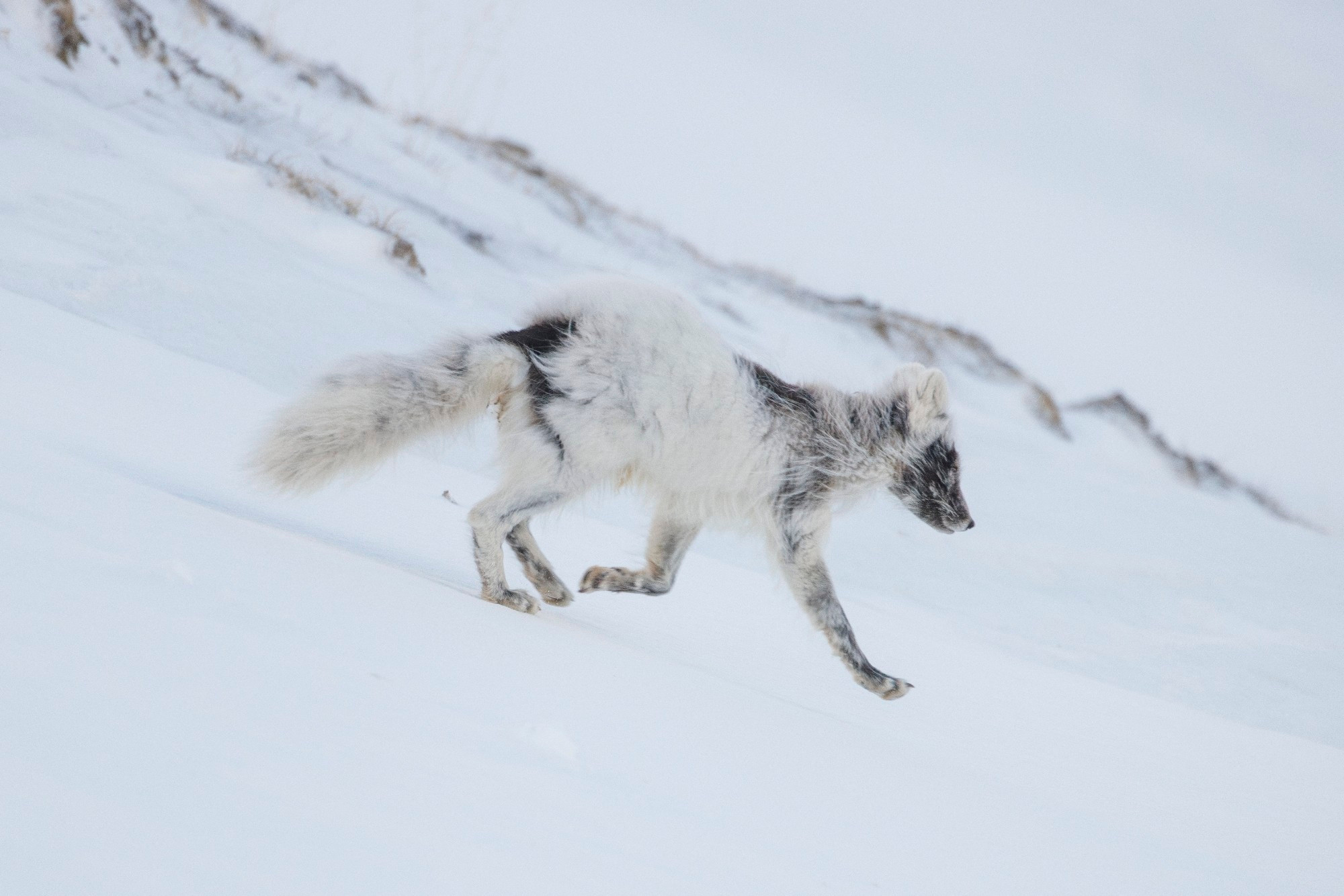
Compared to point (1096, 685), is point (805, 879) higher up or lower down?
higher up

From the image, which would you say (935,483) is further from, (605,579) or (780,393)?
(605,579)

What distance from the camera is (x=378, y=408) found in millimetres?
3182

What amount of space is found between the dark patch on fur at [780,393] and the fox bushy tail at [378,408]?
35.0 inches

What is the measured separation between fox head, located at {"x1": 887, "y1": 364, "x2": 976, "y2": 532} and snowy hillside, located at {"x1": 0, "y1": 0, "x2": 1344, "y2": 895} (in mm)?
206

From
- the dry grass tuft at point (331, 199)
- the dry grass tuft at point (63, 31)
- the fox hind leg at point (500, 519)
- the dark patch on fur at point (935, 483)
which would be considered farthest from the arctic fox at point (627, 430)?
the dry grass tuft at point (63, 31)

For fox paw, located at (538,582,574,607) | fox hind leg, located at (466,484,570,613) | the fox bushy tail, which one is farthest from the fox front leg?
the fox bushy tail

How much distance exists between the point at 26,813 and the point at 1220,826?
3.09m

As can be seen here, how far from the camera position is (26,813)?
3.08ft

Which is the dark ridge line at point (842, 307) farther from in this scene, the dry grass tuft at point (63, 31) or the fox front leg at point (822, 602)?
the fox front leg at point (822, 602)

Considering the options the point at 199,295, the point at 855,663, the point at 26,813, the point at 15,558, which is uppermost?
the point at 26,813

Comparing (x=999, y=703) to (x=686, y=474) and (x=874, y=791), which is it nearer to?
(x=686, y=474)

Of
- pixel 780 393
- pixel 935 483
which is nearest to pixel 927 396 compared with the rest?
pixel 935 483

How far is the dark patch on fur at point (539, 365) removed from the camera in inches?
131

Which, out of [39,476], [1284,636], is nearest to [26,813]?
[39,476]
